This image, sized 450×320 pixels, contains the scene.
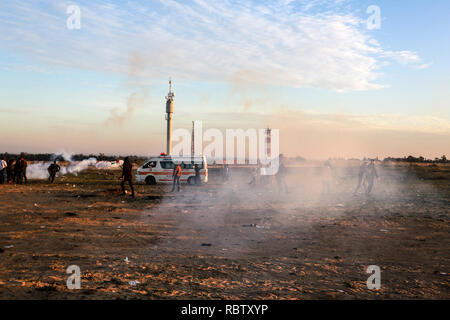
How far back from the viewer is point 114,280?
5.54m

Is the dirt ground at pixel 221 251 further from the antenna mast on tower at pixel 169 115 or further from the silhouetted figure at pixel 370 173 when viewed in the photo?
the antenna mast on tower at pixel 169 115

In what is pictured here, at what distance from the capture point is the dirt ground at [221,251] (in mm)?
5270

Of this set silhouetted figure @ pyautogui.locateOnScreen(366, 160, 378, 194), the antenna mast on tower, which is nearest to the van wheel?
silhouetted figure @ pyautogui.locateOnScreen(366, 160, 378, 194)

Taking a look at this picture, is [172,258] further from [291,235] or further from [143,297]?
[291,235]

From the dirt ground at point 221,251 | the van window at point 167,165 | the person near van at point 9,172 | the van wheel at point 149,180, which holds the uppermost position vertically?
the van window at point 167,165

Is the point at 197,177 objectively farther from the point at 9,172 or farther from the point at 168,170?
the point at 9,172

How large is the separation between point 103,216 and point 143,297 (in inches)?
292

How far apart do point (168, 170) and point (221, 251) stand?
17698mm

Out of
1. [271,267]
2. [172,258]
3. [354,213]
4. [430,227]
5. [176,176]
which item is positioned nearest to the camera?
[271,267]

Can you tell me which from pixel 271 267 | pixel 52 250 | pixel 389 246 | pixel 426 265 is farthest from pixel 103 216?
pixel 426 265

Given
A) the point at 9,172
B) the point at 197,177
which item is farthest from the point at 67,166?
the point at 197,177

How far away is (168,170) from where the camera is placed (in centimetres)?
2488

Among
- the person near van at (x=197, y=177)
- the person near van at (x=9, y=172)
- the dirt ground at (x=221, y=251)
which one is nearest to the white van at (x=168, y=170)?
the person near van at (x=197, y=177)

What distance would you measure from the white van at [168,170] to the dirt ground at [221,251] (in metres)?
10.5
